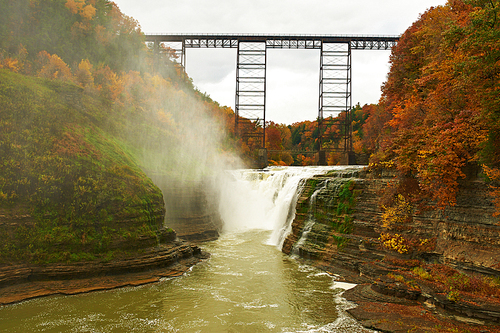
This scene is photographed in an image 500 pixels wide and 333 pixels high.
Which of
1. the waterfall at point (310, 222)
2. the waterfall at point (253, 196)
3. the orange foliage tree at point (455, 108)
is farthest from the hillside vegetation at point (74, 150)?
the orange foliage tree at point (455, 108)

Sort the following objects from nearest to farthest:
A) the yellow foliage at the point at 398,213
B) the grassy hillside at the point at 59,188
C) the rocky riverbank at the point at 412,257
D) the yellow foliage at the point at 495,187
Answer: the rocky riverbank at the point at 412,257 < the yellow foliage at the point at 495,187 < the grassy hillside at the point at 59,188 < the yellow foliage at the point at 398,213

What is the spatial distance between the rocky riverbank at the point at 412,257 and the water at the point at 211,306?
1195 millimetres

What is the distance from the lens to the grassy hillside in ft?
44.8

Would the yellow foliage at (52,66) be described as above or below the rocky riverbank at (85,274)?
above

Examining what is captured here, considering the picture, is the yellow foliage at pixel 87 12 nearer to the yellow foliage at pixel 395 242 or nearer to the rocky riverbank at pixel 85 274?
Result: the rocky riverbank at pixel 85 274

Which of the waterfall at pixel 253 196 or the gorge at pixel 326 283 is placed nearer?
the gorge at pixel 326 283

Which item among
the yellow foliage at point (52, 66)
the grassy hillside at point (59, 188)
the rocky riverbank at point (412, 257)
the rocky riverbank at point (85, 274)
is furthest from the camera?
the yellow foliage at point (52, 66)

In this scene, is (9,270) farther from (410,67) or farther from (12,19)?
(12,19)

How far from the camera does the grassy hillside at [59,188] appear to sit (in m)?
13.7

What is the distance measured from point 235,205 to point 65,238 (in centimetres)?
1758

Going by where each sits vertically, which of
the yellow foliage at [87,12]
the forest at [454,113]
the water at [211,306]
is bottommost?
the water at [211,306]

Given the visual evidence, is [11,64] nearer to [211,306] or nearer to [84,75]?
[84,75]

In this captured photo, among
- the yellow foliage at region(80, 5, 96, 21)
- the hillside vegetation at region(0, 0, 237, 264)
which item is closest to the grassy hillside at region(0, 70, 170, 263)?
the hillside vegetation at region(0, 0, 237, 264)

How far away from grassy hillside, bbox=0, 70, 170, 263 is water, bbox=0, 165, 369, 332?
2619 millimetres
